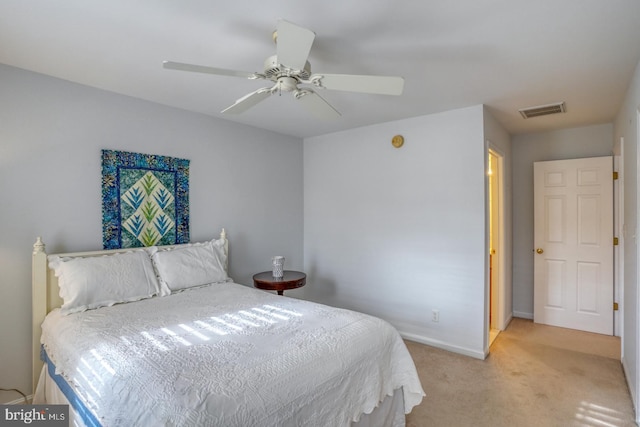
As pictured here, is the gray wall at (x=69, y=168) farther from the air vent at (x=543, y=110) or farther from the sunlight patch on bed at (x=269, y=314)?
the air vent at (x=543, y=110)

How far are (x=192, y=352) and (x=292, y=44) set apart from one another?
4.89 ft

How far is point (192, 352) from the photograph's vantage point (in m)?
1.56

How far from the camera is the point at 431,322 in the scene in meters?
3.36

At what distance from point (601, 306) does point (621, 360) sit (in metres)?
0.91

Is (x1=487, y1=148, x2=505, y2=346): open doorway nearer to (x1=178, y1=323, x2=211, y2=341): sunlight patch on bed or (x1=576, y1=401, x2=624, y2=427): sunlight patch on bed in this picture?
(x1=576, y1=401, x2=624, y2=427): sunlight patch on bed

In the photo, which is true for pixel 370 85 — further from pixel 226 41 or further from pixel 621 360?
pixel 621 360

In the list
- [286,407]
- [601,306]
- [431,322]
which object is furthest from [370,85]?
[601,306]

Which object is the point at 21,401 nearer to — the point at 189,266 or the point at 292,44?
the point at 189,266

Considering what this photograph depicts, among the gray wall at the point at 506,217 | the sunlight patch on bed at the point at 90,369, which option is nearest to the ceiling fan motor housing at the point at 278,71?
the sunlight patch on bed at the point at 90,369

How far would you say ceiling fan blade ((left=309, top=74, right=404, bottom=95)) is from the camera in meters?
1.66

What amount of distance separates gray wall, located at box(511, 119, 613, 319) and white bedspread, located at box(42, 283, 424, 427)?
3.12 meters

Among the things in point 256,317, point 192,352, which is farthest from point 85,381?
point 256,317

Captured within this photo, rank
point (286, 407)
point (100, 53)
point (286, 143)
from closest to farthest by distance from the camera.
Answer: point (286, 407) → point (100, 53) → point (286, 143)

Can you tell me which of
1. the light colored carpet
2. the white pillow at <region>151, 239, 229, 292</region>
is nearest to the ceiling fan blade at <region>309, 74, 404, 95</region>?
the white pillow at <region>151, 239, 229, 292</region>
